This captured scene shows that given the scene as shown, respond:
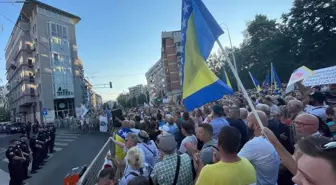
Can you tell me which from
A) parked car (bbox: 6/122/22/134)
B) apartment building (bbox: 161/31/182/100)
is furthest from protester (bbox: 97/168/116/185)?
apartment building (bbox: 161/31/182/100)

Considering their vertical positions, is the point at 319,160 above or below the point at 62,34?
below

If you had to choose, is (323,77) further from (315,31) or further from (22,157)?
(315,31)

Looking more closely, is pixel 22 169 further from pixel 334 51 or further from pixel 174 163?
pixel 334 51

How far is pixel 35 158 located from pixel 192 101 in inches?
415

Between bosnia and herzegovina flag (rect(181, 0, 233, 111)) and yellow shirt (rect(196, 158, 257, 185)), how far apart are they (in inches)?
56.5

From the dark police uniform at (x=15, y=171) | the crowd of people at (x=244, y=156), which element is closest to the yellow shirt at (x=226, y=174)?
the crowd of people at (x=244, y=156)

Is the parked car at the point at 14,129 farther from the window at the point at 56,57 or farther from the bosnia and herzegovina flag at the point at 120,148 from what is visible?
the bosnia and herzegovina flag at the point at 120,148

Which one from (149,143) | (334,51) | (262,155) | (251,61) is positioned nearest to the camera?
(262,155)

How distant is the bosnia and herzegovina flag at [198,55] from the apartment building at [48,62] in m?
45.7

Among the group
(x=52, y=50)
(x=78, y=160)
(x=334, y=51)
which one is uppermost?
(x=52, y=50)

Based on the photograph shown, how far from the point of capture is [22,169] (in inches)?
385

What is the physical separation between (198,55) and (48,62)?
159 ft

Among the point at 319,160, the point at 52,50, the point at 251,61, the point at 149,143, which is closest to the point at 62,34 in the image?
the point at 52,50

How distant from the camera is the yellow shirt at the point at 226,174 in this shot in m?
2.36
